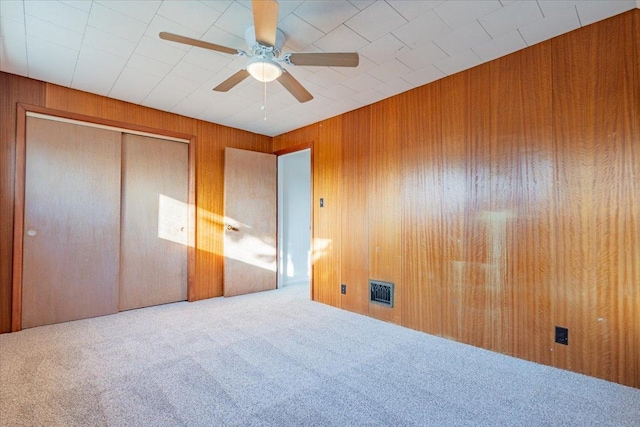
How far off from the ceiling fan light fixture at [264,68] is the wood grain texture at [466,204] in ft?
5.37

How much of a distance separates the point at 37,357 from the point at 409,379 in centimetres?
280

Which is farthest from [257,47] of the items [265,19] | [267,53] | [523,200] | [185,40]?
[523,200]

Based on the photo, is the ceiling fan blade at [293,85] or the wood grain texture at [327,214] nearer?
the ceiling fan blade at [293,85]

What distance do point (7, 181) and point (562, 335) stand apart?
4.87 meters

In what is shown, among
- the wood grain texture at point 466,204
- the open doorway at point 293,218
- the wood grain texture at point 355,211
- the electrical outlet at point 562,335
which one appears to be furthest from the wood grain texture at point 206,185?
the electrical outlet at point 562,335

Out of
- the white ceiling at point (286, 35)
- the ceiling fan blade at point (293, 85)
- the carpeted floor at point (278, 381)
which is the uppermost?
the white ceiling at point (286, 35)

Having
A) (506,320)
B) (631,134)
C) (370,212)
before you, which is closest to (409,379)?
(506,320)

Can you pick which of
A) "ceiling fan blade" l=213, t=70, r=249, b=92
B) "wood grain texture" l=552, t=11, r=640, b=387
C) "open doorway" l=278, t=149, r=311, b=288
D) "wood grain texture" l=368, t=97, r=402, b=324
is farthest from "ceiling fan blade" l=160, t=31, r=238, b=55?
"open doorway" l=278, t=149, r=311, b=288

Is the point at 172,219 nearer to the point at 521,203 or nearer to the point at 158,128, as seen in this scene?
the point at 158,128

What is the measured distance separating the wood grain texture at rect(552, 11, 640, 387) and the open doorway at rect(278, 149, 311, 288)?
131 inches

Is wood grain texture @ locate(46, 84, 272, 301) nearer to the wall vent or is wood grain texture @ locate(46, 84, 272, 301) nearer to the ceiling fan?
the ceiling fan

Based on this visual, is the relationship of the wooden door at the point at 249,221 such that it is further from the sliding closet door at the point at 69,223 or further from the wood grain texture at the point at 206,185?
the sliding closet door at the point at 69,223

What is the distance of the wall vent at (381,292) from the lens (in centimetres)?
321

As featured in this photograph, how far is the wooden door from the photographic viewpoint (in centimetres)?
424
